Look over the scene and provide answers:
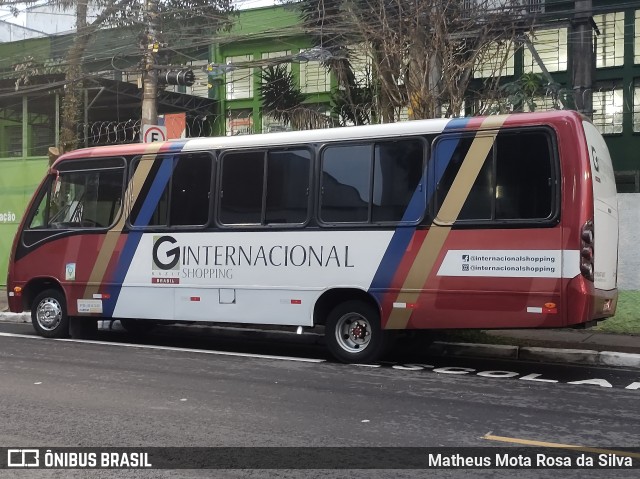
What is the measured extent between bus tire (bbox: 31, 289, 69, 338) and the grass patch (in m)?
8.21

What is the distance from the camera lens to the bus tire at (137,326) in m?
13.1

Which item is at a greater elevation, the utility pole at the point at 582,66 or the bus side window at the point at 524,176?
the utility pole at the point at 582,66

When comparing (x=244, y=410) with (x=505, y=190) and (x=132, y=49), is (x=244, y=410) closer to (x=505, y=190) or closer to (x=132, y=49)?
(x=505, y=190)

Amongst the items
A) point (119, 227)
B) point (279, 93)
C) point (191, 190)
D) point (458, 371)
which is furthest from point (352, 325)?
point (279, 93)

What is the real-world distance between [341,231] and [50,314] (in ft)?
17.4

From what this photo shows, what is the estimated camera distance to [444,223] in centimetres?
925

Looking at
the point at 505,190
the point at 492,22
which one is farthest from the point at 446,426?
the point at 492,22

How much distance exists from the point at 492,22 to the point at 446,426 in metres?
10.3

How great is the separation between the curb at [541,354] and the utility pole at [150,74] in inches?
318

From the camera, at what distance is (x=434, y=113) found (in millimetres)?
14086

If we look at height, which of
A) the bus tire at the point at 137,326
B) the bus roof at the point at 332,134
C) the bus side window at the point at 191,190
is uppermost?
the bus roof at the point at 332,134

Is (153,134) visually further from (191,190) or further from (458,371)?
(458,371)

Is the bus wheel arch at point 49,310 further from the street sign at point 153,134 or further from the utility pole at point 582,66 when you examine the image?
the utility pole at point 582,66

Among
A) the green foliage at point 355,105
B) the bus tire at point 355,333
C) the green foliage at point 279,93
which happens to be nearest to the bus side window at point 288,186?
the bus tire at point 355,333
